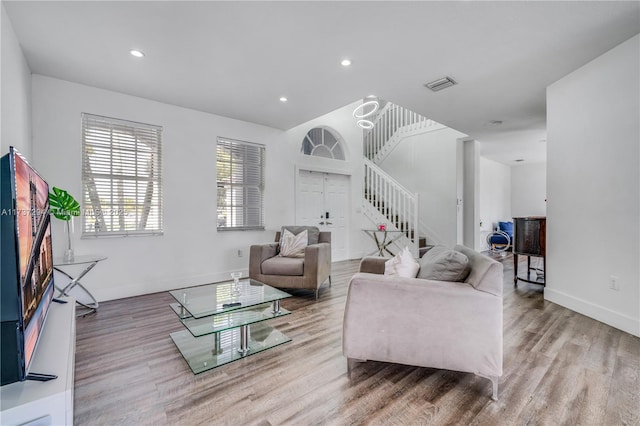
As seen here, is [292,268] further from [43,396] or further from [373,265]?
[43,396]

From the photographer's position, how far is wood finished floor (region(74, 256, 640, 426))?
154 cm

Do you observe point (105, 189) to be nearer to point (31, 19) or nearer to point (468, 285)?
point (31, 19)

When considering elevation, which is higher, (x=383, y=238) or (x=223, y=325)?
(x=383, y=238)

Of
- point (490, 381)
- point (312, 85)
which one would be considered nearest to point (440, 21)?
point (312, 85)

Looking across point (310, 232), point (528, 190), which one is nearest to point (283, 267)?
point (310, 232)

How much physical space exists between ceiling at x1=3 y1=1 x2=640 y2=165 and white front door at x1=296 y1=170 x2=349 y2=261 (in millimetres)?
1951

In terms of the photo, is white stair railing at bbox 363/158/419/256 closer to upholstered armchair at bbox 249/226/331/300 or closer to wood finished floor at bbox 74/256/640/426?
upholstered armchair at bbox 249/226/331/300

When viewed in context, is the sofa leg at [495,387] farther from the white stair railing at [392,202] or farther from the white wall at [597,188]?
the white stair railing at [392,202]

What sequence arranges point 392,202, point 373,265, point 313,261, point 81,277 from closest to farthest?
1. point 373,265
2. point 81,277
3. point 313,261
4. point 392,202

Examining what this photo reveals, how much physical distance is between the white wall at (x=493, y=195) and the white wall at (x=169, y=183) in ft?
21.0

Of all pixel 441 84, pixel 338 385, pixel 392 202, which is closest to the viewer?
pixel 338 385

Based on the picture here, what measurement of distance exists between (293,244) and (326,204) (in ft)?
6.70

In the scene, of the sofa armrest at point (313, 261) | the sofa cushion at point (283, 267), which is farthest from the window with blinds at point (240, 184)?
the sofa armrest at point (313, 261)

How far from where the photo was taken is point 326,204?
5.86m
